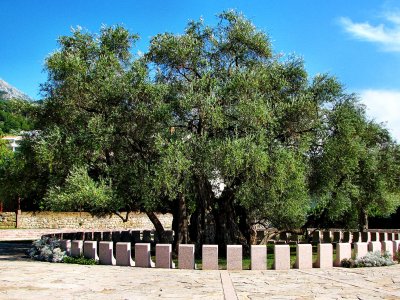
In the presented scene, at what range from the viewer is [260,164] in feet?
56.4

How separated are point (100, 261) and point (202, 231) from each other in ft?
17.4

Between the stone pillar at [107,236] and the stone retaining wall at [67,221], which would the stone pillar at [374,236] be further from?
the stone retaining wall at [67,221]

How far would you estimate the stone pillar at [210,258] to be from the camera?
16203 millimetres

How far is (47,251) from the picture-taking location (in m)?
19.2

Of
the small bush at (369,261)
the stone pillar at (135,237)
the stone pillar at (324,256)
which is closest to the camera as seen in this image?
the stone pillar at (324,256)

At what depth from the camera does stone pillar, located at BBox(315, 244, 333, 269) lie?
1662 cm

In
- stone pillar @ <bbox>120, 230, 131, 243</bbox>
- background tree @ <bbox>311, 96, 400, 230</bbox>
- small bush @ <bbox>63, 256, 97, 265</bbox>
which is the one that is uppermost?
background tree @ <bbox>311, 96, 400, 230</bbox>

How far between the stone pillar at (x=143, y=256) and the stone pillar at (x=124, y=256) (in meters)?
0.35

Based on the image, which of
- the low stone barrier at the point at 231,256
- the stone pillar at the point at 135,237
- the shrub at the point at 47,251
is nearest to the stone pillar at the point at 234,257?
the low stone barrier at the point at 231,256

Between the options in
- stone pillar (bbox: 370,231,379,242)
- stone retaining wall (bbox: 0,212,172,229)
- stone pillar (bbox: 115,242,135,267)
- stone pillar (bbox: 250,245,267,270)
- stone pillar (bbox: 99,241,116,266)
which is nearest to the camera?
stone pillar (bbox: 250,245,267,270)

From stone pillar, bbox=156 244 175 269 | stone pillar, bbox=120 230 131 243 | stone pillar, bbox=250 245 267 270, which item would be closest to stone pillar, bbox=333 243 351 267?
stone pillar, bbox=250 245 267 270

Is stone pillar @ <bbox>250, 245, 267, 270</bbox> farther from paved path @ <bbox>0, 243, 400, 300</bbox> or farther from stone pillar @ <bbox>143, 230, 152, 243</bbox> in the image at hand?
stone pillar @ <bbox>143, 230, 152, 243</bbox>

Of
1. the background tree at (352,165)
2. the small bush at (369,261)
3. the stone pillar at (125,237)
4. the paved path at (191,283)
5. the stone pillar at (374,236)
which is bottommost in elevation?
the paved path at (191,283)

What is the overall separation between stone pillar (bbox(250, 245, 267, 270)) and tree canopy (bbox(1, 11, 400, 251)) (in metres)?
2.51
